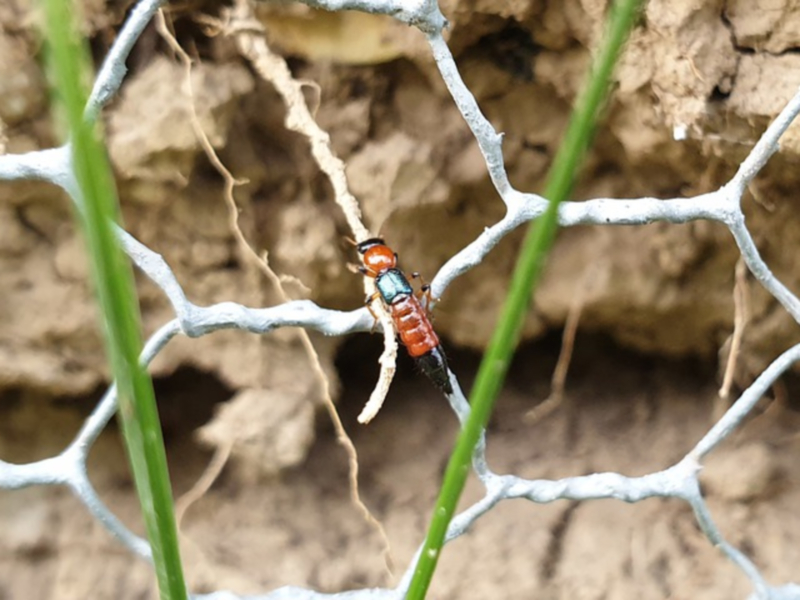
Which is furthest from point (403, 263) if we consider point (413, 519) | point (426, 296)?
point (413, 519)

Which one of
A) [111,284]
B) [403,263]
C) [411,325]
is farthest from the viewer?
[403,263]

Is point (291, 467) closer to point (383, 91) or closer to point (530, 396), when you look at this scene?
point (530, 396)

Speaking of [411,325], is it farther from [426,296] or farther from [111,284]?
A: [111,284]

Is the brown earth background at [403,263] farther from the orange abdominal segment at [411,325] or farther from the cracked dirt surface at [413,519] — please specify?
the orange abdominal segment at [411,325]

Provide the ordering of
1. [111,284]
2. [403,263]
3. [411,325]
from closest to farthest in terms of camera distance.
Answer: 1. [111,284]
2. [411,325]
3. [403,263]

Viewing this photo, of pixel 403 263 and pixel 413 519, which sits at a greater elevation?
pixel 403 263

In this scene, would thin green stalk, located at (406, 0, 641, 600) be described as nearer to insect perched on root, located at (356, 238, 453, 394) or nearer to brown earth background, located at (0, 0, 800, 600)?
insect perched on root, located at (356, 238, 453, 394)

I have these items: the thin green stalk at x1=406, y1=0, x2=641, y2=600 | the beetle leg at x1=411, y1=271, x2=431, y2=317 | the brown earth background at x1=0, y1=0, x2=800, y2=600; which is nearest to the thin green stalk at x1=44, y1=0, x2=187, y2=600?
the thin green stalk at x1=406, y1=0, x2=641, y2=600
